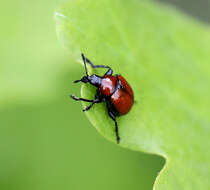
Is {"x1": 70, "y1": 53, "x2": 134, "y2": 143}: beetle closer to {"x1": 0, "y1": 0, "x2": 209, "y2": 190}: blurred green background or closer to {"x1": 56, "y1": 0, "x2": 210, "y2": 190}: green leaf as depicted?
{"x1": 56, "y1": 0, "x2": 210, "y2": 190}: green leaf

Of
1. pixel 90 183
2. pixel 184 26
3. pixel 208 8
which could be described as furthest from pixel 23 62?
pixel 208 8

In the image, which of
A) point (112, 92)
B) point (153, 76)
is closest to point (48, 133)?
point (112, 92)

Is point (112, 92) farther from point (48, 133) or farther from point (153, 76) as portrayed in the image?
point (48, 133)

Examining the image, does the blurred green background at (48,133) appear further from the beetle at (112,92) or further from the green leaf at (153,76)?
the beetle at (112,92)

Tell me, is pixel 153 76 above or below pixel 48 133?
above

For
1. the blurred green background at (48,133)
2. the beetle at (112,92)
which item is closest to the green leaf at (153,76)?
the beetle at (112,92)

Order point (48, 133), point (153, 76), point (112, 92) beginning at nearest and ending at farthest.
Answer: point (112, 92), point (153, 76), point (48, 133)
